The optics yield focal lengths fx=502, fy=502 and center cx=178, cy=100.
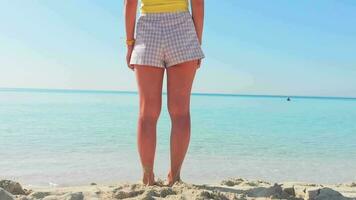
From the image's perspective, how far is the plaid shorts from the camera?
3.40m

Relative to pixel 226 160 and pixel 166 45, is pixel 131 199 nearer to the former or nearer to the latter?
pixel 166 45

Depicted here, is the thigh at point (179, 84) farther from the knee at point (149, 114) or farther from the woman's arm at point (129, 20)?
the woman's arm at point (129, 20)

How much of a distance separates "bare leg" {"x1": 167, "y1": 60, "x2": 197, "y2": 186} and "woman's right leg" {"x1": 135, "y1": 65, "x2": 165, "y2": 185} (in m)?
0.08

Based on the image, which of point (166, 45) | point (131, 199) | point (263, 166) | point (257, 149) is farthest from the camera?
point (257, 149)

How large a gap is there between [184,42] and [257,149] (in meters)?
5.07

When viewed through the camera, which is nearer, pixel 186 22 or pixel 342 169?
pixel 186 22

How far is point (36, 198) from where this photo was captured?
3.12 m

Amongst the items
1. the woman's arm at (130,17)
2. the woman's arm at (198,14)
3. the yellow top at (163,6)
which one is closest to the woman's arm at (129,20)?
the woman's arm at (130,17)

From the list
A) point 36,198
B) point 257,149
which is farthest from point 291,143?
point 36,198

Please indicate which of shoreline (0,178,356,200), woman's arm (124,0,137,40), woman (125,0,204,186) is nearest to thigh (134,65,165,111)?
woman (125,0,204,186)

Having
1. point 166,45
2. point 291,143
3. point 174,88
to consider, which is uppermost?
point 166,45

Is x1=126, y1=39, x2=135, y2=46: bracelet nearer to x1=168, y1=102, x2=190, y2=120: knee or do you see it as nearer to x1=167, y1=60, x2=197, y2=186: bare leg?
x1=167, y1=60, x2=197, y2=186: bare leg

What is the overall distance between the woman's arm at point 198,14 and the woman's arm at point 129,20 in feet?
1.37

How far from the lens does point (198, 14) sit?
11.7 ft
